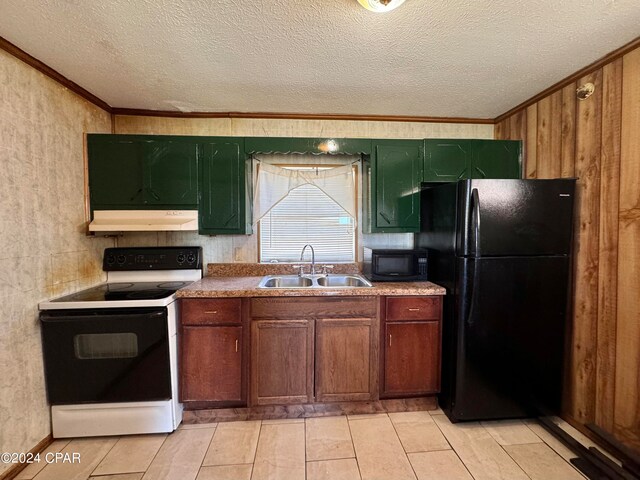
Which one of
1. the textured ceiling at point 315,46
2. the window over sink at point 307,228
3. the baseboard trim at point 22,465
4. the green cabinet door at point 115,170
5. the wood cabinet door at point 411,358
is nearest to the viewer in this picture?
the textured ceiling at point 315,46

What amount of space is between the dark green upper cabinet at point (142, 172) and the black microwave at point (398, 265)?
1.58 meters

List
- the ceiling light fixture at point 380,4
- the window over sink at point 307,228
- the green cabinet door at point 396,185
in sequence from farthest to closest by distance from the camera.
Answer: the window over sink at point 307,228
the green cabinet door at point 396,185
the ceiling light fixture at point 380,4

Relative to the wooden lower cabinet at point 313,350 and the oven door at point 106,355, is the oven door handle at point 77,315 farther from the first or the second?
the wooden lower cabinet at point 313,350

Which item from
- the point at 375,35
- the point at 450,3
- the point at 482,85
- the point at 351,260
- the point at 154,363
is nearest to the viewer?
the point at 450,3

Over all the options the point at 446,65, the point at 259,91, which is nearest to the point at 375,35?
the point at 446,65

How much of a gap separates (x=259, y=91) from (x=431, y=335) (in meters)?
2.25

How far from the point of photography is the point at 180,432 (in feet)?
6.45

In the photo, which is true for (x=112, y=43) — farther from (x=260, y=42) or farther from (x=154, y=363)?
(x=154, y=363)

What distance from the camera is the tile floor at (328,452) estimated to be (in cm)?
164

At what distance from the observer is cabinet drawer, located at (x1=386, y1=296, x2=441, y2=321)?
7.06 feet

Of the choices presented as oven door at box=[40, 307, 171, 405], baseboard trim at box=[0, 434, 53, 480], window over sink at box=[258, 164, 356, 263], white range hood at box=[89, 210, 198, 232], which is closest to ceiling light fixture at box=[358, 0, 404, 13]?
window over sink at box=[258, 164, 356, 263]

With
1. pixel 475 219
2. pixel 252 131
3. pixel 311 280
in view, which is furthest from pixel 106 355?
pixel 475 219

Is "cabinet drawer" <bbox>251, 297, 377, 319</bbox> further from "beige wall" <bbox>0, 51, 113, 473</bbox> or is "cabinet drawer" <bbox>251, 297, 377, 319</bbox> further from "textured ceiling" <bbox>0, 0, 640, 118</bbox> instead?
"textured ceiling" <bbox>0, 0, 640, 118</bbox>

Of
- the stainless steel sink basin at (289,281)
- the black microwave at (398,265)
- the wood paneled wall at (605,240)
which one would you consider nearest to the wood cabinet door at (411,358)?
the black microwave at (398,265)
